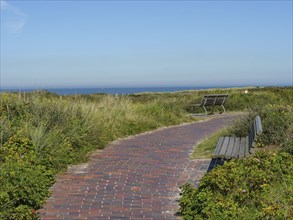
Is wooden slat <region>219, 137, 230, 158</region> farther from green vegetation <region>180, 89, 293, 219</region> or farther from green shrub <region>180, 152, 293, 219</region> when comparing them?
green shrub <region>180, 152, 293, 219</region>

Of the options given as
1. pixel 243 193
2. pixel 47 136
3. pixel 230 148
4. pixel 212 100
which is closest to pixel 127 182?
pixel 230 148

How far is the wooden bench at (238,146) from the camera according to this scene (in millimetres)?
8383

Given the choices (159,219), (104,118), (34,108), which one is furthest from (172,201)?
(104,118)

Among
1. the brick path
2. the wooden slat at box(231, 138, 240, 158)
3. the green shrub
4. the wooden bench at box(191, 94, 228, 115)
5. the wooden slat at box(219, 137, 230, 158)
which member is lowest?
the brick path

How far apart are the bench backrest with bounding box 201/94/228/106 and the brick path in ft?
31.8

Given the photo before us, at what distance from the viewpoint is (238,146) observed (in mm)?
9680

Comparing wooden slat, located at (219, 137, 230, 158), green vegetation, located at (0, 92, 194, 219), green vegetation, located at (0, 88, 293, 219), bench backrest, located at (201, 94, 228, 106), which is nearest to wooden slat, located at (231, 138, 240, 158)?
wooden slat, located at (219, 137, 230, 158)

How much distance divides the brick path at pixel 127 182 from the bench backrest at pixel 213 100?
9.70 m

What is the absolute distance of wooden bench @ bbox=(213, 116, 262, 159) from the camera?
8.38m

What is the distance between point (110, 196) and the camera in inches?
298

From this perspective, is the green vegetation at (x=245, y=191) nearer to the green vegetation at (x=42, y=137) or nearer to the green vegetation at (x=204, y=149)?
the green vegetation at (x=42, y=137)

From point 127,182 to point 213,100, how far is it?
15220 mm

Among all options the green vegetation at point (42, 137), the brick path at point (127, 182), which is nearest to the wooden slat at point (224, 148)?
the brick path at point (127, 182)

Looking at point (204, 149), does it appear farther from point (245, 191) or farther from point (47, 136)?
point (245, 191)
